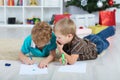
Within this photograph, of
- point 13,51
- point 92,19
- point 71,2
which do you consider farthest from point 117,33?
point 13,51


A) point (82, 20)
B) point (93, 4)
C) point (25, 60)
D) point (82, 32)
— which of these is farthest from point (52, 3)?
point (25, 60)

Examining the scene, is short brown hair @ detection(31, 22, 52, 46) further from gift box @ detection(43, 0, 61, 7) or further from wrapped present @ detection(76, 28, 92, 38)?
gift box @ detection(43, 0, 61, 7)

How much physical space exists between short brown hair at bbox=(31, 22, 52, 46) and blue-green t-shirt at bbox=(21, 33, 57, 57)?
0.09m

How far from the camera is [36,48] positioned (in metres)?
2.06

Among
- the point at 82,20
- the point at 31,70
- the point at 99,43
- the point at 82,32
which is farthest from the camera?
the point at 82,20

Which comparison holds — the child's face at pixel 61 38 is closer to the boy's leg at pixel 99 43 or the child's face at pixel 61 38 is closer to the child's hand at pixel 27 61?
the child's hand at pixel 27 61

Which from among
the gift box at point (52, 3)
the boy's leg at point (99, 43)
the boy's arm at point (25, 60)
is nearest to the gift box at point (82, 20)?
the gift box at point (52, 3)

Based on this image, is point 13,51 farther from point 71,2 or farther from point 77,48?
point 71,2

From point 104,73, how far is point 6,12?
3145 millimetres

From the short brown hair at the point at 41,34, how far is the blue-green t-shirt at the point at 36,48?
0.09 meters

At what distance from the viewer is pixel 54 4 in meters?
4.42

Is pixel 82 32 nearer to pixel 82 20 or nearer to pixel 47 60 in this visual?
pixel 82 20

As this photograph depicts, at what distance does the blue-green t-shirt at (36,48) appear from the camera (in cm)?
199

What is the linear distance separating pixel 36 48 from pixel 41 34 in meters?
0.24
